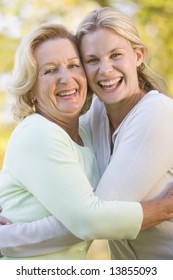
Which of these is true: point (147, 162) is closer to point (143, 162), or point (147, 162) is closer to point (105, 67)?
point (143, 162)

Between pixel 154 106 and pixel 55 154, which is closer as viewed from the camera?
pixel 55 154

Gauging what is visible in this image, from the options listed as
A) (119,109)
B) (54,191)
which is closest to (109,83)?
(119,109)

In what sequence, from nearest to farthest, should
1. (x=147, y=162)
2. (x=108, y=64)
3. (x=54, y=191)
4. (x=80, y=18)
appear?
(x=54, y=191), (x=147, y=162), (x=108, y=64), (x=80, y=18)

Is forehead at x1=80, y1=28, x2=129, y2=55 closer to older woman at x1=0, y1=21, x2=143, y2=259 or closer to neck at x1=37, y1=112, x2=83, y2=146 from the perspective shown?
older woman at x1=0, y1=21, x2=143, y2=259

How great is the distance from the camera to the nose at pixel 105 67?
2512 millimetres

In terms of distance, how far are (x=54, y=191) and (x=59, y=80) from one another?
1.58ft

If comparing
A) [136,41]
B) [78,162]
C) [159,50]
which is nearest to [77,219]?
[78,162]

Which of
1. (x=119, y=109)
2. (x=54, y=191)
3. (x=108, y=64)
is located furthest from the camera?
(x=119, y=109)

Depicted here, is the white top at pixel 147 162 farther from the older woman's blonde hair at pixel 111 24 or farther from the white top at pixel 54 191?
the older woman's blonde hair at pixel 111 24

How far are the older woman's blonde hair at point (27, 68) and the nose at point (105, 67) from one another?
0.14 m

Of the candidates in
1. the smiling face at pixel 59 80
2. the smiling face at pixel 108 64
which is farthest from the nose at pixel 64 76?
the smiling face at pixel 108 64

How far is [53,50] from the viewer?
2.42m

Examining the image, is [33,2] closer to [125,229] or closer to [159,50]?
[159,50]
